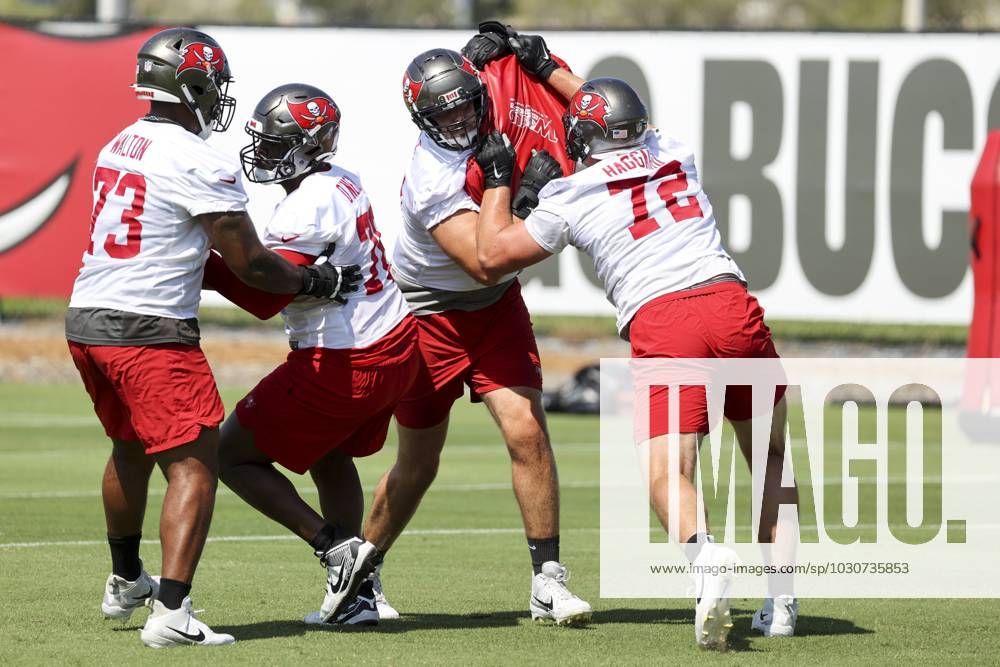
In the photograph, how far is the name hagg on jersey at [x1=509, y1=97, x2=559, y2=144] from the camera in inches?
319

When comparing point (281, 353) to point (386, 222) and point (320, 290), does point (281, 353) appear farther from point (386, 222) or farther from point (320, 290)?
point (320, 290)

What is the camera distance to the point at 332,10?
64438mm

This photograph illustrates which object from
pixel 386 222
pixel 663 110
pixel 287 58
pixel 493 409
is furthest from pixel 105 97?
pixel 493 409

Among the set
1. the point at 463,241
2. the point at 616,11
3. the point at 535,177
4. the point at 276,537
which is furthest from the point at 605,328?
the point at 616,11

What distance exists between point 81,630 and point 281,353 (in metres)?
13.1

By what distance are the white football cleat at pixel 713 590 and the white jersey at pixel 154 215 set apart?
7.41 feet

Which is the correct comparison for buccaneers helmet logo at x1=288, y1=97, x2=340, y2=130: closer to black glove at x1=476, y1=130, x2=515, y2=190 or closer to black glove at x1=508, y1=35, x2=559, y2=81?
black glove at x1=476, y1=130, x2=515, y2=190

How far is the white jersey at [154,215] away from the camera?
626 cm

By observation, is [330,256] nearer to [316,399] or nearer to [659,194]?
[316,399]

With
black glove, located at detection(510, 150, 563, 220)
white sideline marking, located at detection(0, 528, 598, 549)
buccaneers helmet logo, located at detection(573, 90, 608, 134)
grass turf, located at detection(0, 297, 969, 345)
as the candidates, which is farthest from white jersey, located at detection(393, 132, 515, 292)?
grass turf, located at detection(0, 297, 969, 345)

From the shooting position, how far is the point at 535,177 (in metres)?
7.12

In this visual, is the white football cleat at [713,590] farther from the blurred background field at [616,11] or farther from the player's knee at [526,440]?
the blurred background field at [616,11]

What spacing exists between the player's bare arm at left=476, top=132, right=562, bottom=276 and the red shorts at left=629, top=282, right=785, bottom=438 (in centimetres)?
56

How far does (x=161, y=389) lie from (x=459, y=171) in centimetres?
170
